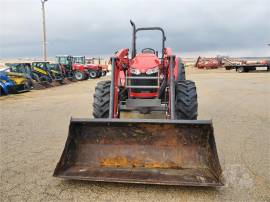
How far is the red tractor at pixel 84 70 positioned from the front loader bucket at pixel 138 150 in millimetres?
20860

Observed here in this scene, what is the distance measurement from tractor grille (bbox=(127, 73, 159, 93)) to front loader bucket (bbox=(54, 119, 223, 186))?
4.99 ft

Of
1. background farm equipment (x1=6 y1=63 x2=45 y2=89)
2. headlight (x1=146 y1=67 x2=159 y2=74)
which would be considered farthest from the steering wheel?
background farm equipment (x1=6 y1=63 x2=45 y2=89)

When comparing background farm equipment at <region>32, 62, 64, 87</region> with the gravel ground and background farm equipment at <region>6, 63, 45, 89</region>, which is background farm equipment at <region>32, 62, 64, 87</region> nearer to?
background farm equipment at <region>6, 63, 45, 89</region>

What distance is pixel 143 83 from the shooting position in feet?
17.2

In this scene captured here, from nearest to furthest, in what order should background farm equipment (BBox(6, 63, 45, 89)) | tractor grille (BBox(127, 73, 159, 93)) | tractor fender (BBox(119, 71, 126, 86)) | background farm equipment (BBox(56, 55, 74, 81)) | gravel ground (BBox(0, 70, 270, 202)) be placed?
gravel ground (BBox(0, 70, 270, 202)) → tractor grille (BBox(127, 73, 159, 93)) → tractor fender (BBox(119, 71, 126, 86)) → background farm equipment (BBox(6, 63, 45, 89)) → background farm equipment (BBox(56, 55, 74, 81))

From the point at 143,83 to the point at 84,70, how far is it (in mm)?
20242

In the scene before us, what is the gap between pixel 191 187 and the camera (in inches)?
133

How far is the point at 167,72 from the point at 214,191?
2.55 meters

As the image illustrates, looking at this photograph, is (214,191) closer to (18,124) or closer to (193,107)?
(193,107)

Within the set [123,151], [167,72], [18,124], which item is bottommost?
[18,124]

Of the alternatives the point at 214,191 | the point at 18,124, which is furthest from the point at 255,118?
the point at 18,124

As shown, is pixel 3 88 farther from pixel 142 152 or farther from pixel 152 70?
pixel 142 152

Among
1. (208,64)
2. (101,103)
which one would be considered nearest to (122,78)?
(101,103)

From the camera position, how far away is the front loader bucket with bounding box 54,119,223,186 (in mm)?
3420
